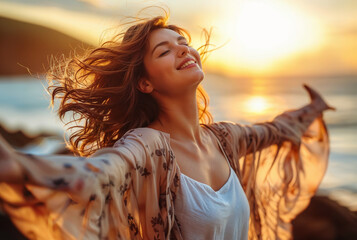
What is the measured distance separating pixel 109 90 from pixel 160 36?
0.44 m

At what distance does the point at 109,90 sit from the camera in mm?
2414

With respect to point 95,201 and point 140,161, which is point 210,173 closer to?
point 140,161

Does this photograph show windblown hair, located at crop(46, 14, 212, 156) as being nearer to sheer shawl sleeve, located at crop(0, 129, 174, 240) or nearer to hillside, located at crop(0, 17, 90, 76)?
sheer shawl sleeve, located at crop(0, 129, 174, 240)

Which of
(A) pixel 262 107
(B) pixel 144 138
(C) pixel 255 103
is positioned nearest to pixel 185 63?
(B) pixel 144 138

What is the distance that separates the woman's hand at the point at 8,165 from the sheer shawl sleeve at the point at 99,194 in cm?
3

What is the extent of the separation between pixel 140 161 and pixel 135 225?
1.03ft

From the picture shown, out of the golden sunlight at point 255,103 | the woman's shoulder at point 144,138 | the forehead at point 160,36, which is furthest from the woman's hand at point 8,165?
the golden sunlight at point 255,103

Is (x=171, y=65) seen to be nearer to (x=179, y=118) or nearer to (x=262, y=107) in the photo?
(x=179, y=118)

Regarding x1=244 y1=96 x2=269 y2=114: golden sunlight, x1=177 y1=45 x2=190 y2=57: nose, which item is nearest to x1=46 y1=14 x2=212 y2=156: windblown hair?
x1=177 y1=45 x2=190 y2=57: nose

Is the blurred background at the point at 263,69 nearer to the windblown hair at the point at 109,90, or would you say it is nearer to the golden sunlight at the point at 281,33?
the golden sunlight at the point at 281,33

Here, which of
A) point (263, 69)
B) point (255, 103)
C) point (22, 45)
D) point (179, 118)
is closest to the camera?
point (179, 118)

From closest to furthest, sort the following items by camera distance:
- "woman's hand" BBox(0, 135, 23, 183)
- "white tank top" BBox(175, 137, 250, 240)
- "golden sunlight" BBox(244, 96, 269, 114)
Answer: "woman's hand" BBox(0, 135, 23, 183) < "white tank top" BBox(175, 137, 250, 240) < "golden sunlight" BBox(244, 96, 269, 114)

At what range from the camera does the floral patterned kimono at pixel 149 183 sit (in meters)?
1.41

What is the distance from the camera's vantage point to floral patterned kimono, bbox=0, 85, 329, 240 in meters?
1.41
